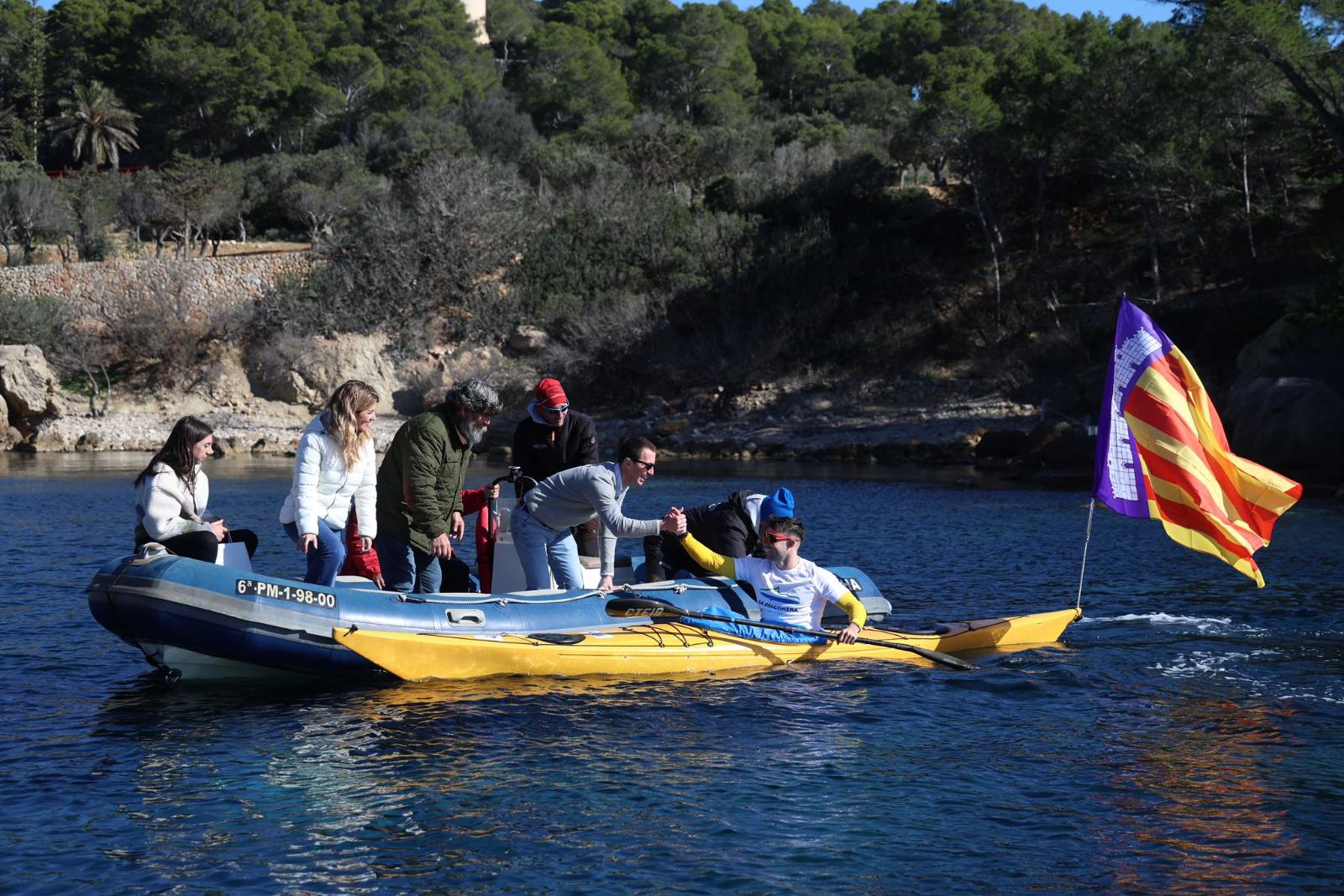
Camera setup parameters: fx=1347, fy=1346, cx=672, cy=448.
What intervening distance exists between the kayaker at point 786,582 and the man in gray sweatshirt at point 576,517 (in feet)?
2.02

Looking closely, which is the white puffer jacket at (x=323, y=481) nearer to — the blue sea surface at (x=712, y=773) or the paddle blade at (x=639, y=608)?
the blue sea surface at (x=712, y=773)

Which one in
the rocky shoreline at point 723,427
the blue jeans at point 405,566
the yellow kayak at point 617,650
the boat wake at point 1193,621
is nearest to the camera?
the yellow kayak at point 617,650

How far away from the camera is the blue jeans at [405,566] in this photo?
9.59 metres

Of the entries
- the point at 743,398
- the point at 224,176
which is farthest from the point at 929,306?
the point at 224,176

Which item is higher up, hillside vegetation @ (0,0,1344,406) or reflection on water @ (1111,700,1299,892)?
hillside vegetation @ (0,0,1344,406)

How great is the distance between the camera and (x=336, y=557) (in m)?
9.27

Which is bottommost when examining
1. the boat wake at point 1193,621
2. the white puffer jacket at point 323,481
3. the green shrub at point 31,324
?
the boat wake at point 1193,621

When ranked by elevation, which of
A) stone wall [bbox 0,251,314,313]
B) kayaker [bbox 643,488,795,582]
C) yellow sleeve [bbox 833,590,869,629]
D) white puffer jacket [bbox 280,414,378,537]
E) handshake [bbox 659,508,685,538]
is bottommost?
yellow sleeve [bbox 833,590,869,629]

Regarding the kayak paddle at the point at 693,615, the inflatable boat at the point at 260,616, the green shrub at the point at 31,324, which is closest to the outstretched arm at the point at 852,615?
the kayak paddle at the point at 693,615

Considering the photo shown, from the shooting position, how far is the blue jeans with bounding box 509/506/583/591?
9.77 metres

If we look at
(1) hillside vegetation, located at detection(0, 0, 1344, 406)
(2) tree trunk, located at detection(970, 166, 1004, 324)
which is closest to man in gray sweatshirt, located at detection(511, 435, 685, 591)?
(1) hillside vegetation, located at detection(0, 0, 1344, 406)

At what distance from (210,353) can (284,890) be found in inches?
1595

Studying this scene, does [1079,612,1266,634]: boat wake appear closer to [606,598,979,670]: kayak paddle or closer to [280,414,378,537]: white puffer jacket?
[606,598,979,670]: kayak paddle

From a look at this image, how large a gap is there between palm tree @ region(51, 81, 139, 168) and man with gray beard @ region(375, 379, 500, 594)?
5695cm
